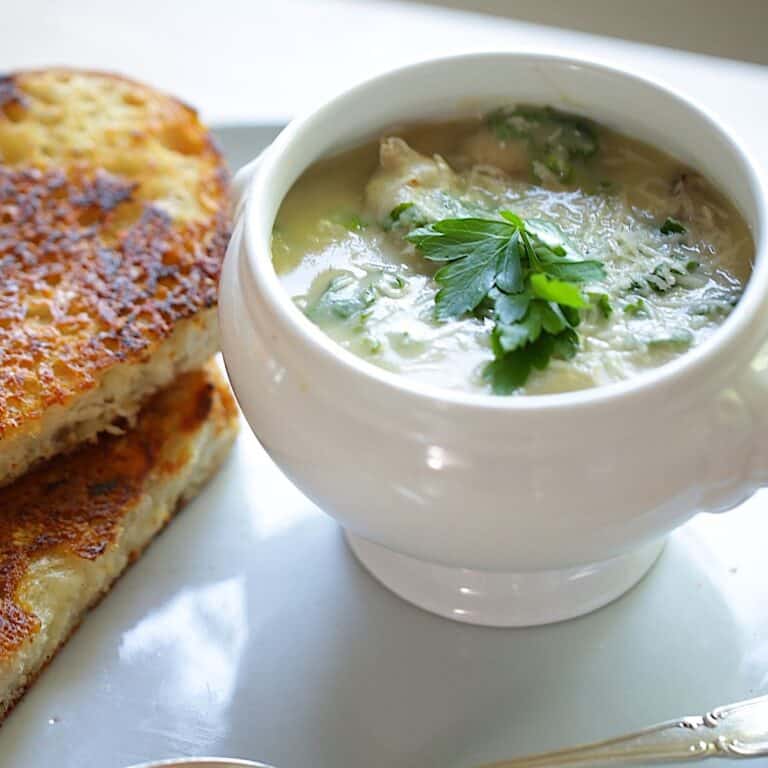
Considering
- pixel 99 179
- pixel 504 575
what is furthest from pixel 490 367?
pixel 99 179

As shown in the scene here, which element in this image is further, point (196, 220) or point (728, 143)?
point (196, 220)

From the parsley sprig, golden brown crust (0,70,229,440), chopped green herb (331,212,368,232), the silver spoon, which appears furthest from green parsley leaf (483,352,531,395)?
golden brown crust (0,70,229,440)

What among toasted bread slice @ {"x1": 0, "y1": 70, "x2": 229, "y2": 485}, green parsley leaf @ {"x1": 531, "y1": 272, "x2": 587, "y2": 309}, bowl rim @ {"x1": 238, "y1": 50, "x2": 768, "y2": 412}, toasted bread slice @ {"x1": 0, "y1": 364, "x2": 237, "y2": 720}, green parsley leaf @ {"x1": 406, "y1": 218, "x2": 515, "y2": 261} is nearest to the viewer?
bowl rim @ {"x1": 238, "y1": 50, "x2": 768, "y2": 412}

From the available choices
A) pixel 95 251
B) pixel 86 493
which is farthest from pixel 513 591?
pixel 95 251

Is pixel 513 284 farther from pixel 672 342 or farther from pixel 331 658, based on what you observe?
pixel 331 658

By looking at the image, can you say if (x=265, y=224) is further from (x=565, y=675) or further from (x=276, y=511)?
(x=565, y=675)

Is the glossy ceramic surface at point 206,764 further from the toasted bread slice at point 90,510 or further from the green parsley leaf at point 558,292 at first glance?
the green parsley leaf at point 558,292

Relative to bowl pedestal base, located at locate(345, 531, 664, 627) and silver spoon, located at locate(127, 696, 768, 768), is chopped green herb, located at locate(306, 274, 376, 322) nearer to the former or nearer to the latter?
bowl pedestal base, located at locate(345, 531, 664, 627)

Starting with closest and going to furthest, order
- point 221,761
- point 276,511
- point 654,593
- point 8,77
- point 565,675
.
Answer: point 221,761, point 565,675, point 654,593, point 276,511, point 8,77
